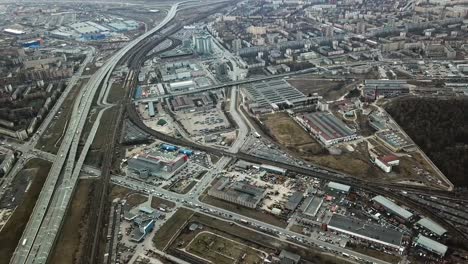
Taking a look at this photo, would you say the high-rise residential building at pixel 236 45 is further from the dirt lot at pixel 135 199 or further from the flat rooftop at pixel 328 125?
the dirt lot at pixel 135 199

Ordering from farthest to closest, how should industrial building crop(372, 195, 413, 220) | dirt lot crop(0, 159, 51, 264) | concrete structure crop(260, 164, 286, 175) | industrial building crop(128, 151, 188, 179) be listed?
1. industrial building crop(128, 151, 188, 179)
2. concrete structure crop(260, 164, 286, 175)
3. industrial building crop(372, 195, 413, 220)
4. dirt lot crop(0, 159, 51, 264)

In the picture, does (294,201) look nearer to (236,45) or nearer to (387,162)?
(387,162)

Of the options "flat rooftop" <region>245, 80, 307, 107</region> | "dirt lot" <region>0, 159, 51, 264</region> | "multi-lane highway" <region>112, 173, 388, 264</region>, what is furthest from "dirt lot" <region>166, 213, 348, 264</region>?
"flat rooftop" <region>245, 80, 307, 107</region>

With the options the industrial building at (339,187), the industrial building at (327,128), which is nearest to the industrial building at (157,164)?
the industrial building at (339,187)

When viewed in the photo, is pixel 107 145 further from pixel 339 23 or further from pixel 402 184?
pixel 339 23

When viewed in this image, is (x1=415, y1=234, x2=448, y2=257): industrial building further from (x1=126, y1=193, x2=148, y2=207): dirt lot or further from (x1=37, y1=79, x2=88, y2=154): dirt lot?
(x1=37, y1=79, x2=88, y2=154): dirt lot

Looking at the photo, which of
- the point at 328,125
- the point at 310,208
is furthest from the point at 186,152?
the point at 328,125
